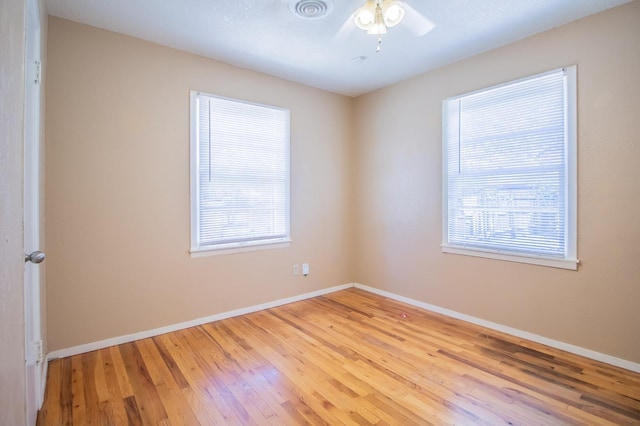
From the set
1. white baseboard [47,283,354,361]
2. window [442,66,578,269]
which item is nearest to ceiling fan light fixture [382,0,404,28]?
window [442,66,578,269]

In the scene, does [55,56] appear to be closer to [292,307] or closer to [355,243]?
[292,307]

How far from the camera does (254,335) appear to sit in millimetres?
3008

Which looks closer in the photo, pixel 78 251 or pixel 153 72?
pixel 78 251

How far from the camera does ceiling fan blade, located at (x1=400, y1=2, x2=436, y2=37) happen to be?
2.44 meters

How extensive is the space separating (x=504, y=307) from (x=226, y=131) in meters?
3.21

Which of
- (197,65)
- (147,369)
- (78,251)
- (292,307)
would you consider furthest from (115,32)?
(292,307)

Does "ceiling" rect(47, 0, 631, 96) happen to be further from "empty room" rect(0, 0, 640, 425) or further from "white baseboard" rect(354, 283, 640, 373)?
"white baseboard" rect(354, 283, 640, 373)

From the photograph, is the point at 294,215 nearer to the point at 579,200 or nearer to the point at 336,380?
the point at 336,380

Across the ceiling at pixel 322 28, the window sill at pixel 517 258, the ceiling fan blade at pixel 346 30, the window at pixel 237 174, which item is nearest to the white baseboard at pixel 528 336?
the window sill at pixel 517 258

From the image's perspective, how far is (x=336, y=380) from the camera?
7.39 feet

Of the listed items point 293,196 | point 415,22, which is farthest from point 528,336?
point 415,22

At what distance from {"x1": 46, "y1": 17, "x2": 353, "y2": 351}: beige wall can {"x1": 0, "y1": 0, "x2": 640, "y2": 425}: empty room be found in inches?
0.7

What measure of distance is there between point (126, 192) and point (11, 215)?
198 centimetres

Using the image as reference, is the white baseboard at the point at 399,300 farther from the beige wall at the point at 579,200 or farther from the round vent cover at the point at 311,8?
the round vent cover at the point at 311,8
